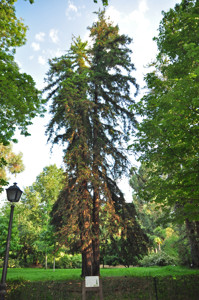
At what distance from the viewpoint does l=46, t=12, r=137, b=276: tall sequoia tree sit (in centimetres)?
995

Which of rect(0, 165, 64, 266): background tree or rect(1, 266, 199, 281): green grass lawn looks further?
rect(0, 165, 64, 266): background tree

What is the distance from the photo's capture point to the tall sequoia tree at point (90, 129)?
995cm

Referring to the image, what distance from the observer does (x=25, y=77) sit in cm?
852

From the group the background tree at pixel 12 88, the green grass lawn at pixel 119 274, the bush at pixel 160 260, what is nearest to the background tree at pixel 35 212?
the green grass lawn at pixel 119 274

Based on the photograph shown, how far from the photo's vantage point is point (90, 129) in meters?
13.0

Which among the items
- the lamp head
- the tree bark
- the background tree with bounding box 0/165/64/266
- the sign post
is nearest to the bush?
the tree bark

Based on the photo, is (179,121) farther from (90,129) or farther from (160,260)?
(160,260)

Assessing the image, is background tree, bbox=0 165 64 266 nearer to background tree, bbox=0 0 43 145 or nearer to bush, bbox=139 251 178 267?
bush, bbox=139 251 178 267

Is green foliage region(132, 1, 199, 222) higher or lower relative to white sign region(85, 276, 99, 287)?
higher

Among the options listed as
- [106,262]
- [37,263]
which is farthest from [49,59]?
[37,263]

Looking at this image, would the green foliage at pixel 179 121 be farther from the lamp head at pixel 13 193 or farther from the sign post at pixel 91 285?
the lamp head at pixel 13 193

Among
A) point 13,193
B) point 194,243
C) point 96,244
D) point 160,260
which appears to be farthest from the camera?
point 160,260

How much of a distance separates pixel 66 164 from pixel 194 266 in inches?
508

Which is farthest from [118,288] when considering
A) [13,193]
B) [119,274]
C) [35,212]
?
[35,212]
